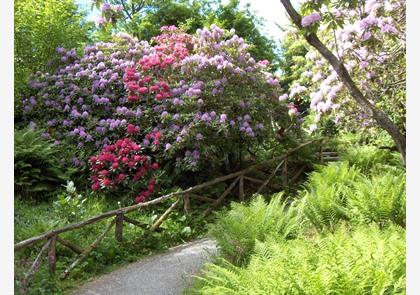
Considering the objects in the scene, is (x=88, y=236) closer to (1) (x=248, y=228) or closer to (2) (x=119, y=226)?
(2) (x=119, y=226)

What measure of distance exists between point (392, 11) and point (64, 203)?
18.5 ft

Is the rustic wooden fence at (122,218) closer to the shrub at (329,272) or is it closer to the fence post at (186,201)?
the fence post at (186,201)

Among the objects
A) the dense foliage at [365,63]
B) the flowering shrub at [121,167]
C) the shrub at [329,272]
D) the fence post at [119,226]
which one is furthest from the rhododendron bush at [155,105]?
the shrub at [329,272]

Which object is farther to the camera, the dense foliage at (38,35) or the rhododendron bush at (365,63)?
the dense foliage at (38,35)

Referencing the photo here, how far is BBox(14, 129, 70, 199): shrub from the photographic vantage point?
8125mm

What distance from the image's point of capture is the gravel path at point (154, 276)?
515 centimetres

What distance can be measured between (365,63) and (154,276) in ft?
16.8

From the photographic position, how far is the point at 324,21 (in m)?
5.27

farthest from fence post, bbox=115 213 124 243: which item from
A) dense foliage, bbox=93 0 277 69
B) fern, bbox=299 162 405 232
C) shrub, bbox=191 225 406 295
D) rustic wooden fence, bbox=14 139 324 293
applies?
dense foliage, bbox=93 0 277 69

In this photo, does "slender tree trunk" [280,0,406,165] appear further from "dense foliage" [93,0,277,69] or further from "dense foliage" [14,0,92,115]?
"dense foliage" [93,0,277,69]

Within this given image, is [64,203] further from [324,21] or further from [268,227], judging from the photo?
[324,21]

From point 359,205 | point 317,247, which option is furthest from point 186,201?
point 317,247

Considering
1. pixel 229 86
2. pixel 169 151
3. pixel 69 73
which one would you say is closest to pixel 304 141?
pixel 229 86

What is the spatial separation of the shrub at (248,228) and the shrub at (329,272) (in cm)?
103
